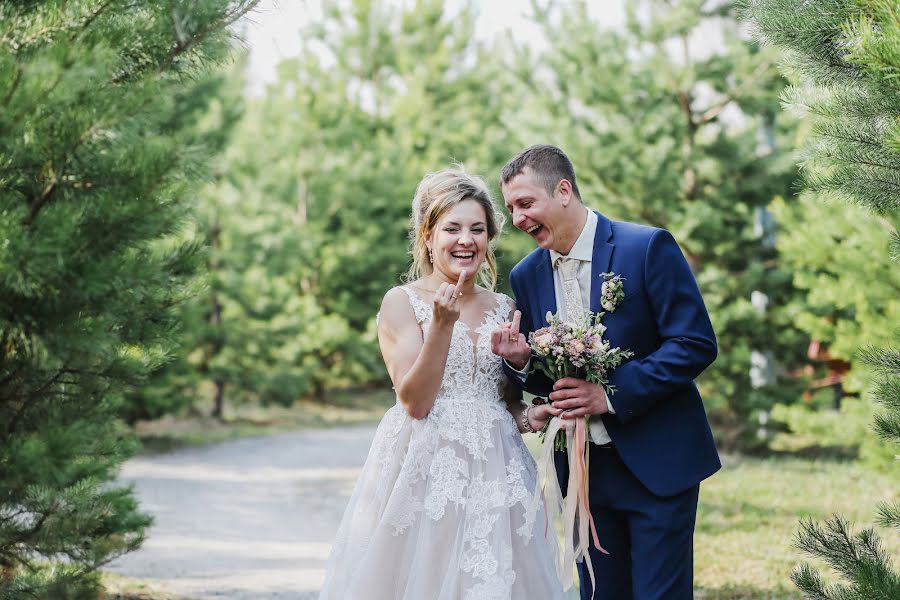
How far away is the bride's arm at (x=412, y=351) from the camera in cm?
A: 341

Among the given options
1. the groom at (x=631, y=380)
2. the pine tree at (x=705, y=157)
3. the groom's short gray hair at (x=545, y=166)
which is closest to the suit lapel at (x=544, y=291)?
the groom at (x=631, y=380)

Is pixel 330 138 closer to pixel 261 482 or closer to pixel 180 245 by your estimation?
pixel 261 482

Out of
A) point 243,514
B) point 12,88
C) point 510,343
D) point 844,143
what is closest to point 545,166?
point 510,343

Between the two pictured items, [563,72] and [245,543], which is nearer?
[245,543]

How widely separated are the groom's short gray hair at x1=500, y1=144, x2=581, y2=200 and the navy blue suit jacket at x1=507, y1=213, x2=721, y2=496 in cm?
29

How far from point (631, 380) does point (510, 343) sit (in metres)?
0.50

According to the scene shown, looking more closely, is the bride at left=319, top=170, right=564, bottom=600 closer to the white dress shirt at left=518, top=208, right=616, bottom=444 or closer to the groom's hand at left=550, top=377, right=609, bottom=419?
the groom's hand at left=550, top=377, right=609, bottom=419

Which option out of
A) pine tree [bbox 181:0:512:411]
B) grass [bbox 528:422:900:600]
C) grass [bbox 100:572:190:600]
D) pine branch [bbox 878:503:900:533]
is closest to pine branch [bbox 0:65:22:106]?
pine branch [bbox 878:503:900:533]

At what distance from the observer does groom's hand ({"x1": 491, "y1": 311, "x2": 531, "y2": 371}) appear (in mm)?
3508

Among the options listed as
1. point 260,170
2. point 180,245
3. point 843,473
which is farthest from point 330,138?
point 180,245

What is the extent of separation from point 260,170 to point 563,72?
9901 mm

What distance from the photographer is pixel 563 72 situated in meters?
12.0

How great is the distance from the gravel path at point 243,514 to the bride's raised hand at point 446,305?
313cm

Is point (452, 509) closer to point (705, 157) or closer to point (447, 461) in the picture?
point (447, 461)
